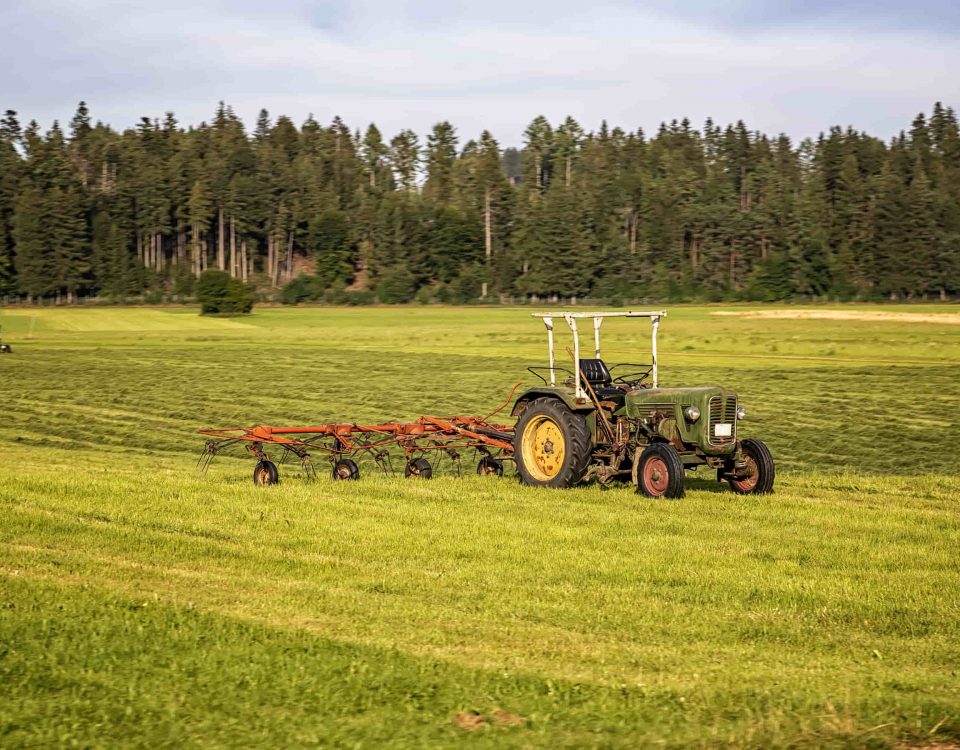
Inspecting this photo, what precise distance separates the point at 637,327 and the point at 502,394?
40.8 meters

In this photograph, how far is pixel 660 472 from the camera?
14.2 m

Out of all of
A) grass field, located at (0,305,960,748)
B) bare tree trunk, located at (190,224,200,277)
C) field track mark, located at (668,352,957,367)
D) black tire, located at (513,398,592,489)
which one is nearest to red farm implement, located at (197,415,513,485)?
grass field, located at (0,305,960,748)

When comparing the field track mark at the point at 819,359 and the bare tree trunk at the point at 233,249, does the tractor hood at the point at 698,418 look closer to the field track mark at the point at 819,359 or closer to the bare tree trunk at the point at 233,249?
the field track mark at the point at 819,359

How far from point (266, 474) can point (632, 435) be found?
15.1 ft

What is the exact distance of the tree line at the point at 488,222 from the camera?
4454 inches

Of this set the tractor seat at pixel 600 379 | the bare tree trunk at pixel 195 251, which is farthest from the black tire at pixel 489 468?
the bare tree trunk at pixel 195 251

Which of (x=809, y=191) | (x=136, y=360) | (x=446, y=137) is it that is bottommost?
(x=136, y=360)

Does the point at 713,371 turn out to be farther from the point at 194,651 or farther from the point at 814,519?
the point at 194,651

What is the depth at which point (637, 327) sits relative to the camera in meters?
71.0

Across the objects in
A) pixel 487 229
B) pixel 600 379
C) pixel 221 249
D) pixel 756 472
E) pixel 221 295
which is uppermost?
pixel 487 229

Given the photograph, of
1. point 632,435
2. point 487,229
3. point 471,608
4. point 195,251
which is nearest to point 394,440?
point 632,435

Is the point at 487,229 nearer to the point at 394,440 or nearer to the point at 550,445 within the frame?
the point at 394,440

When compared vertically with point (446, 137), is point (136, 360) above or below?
below

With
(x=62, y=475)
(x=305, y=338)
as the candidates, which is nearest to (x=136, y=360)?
(x=305, y=338)
